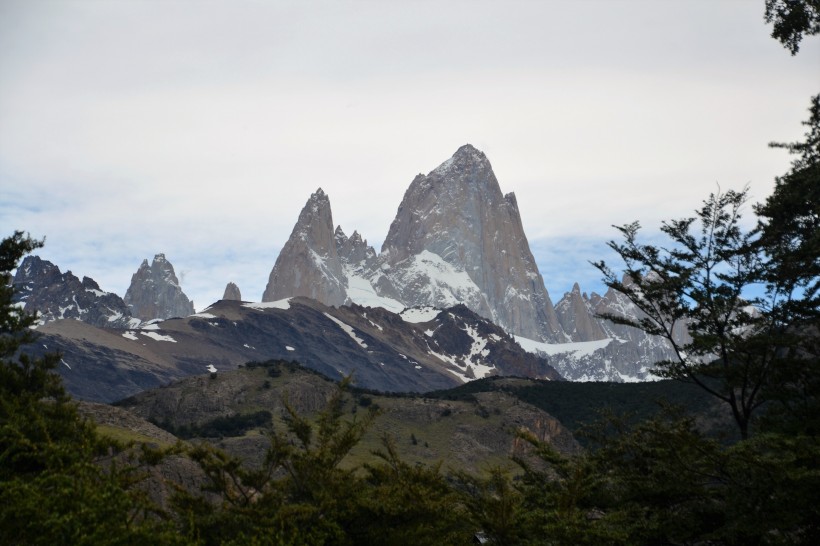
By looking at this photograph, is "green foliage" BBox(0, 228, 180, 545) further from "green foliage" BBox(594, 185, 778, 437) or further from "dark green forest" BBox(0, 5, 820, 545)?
"green foliage" BBox(594, 185, 778, 437)

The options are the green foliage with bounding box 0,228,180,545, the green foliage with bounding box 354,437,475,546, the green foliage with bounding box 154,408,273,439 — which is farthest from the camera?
the green foliage with bounding box 154,408,273,439

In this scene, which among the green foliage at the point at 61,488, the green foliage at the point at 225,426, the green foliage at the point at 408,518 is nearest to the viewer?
the green foliage at the point at 61,488

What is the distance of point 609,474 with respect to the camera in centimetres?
3002

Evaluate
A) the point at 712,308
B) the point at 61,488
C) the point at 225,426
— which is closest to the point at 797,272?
the point at 712,308

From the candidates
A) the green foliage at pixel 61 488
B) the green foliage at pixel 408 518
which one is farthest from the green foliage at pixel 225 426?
the green foliage at pixel 408 518

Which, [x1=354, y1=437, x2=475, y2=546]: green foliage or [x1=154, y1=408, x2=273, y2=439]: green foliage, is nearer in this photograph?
[x1=354, y1=437, x2=475, y2=546]: green foliage

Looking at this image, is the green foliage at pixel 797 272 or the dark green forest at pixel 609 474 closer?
the dark green forest at pixel 609 474

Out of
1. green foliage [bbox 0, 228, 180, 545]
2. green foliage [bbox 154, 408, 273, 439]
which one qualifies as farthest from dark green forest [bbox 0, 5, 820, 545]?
green foliage [bbox 154, 408, 273, 439]

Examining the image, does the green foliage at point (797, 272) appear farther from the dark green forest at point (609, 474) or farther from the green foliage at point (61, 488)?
the green foliage at point (61, 488)

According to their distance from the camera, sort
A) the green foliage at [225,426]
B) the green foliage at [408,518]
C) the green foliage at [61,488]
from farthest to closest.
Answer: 1. the green foliage at [225,426]
2. the green foliage at [408,518]
3. the green foliage at [61,488]

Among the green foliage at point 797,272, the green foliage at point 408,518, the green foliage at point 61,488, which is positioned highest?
the green foliage at point 797,272

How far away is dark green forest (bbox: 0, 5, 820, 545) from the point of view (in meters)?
21.7

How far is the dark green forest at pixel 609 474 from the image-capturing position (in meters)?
21.7

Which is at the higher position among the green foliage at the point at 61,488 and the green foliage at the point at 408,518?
the green foliage at the point at 61,488
